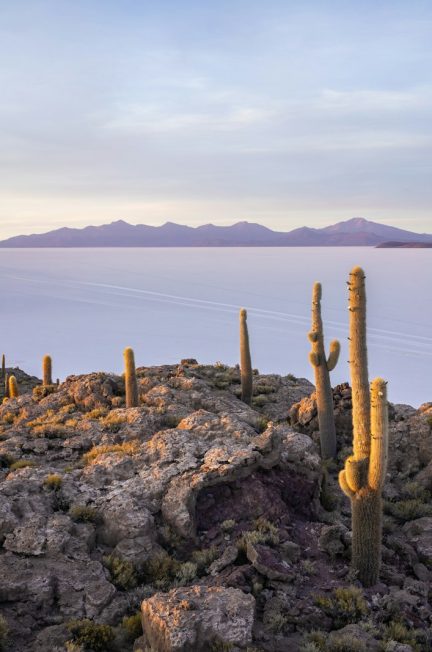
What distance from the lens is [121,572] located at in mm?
10070

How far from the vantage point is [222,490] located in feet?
40.5

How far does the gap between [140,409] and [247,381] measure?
7.46 m

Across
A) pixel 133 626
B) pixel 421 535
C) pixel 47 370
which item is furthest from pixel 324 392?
pixel 47 370

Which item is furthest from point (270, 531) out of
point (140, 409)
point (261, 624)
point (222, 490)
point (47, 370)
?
point (47, 370)

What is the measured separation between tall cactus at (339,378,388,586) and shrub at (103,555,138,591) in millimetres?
4201

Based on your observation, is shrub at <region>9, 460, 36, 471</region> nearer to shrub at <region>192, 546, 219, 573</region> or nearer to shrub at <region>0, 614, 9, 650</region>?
shrub at <region>192, 546, 219, 573</region>

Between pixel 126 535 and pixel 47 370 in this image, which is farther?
pixel 47 370

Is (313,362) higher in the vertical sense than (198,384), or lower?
higher

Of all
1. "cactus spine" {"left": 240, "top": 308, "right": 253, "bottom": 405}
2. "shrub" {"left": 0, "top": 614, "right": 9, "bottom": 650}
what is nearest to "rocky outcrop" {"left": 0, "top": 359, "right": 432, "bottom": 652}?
"shrub" {"left": 0, "top": 614, "right": 9, "bottom": 650}

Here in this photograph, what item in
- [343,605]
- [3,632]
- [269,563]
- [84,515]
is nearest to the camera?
[3,632]

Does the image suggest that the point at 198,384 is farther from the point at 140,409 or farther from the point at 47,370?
the point at 47,370

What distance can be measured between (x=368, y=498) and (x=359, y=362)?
8.47 feet

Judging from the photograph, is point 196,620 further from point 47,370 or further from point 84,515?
point 47,370

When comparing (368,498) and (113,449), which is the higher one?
(368,498)
